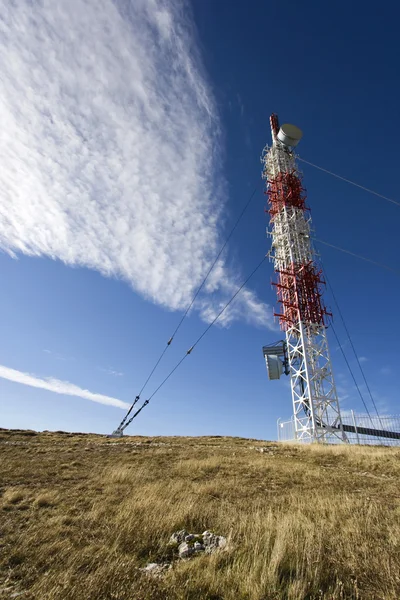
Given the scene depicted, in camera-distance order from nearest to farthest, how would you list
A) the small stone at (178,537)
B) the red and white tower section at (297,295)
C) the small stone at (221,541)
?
the small stone at (221,541)
the small stone at (178,537)
the red and white tower section at (297,295)

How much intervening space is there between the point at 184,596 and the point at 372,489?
8.09m

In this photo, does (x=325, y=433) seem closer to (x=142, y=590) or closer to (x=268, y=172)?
(x=142, y=590)

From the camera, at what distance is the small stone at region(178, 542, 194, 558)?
4.56 m

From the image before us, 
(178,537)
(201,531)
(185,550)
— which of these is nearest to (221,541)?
(185,550)

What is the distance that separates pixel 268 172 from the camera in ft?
113

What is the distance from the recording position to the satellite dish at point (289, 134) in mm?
34844

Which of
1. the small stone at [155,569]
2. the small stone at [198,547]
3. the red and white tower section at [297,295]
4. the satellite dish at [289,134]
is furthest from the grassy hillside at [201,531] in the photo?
the satellite dish at [289,134]

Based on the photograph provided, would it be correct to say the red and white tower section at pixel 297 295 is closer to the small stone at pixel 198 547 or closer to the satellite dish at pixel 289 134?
the satellite dish at pixel 289 134

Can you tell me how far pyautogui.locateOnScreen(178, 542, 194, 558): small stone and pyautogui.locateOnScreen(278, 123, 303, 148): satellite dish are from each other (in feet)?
128

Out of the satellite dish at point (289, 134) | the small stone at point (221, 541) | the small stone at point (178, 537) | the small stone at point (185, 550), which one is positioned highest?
the satellite dish at point (289, 134)

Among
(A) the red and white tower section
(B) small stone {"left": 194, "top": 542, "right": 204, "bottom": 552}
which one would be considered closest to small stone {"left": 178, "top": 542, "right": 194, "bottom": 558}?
(B) small stone {"left": 194, "top": 542, "right": 204, "bottom": 552}

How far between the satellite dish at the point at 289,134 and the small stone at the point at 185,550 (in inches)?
1533

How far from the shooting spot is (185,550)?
464 centimetres

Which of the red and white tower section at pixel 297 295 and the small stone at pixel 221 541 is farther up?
the red and white tower section at pixel 297 295
